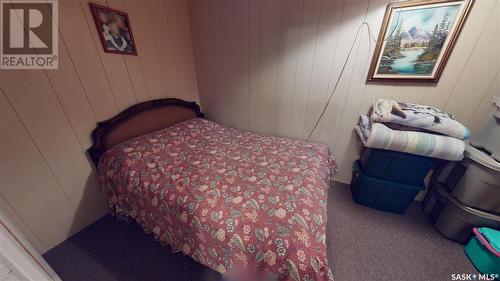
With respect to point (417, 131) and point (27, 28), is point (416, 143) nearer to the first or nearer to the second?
point (417, 131)

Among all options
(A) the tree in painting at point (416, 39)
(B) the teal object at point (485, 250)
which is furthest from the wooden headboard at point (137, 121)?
(B) the teal object at point (485, 250)

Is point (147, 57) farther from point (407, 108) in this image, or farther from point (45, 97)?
point (407, 108)

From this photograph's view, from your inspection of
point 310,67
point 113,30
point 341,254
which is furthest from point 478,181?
point 113,30

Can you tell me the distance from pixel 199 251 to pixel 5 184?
145cm

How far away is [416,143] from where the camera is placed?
4.62 ft

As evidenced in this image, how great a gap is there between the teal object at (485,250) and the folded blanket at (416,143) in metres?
0.56

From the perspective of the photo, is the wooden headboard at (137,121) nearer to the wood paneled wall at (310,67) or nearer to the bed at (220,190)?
the bed at (220,190)

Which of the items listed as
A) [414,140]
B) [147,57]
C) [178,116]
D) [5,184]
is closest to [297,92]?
[414,140]

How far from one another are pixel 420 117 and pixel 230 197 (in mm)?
1612

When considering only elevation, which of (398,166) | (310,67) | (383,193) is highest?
(310,67)

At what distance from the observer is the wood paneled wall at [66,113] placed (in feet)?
4.18

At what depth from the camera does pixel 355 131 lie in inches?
76.7

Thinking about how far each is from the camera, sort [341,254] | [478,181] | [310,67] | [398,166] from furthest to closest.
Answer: [310,67]
[398,166]
[341,254]
[478,181]

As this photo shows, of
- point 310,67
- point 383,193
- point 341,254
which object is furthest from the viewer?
point 310,67
